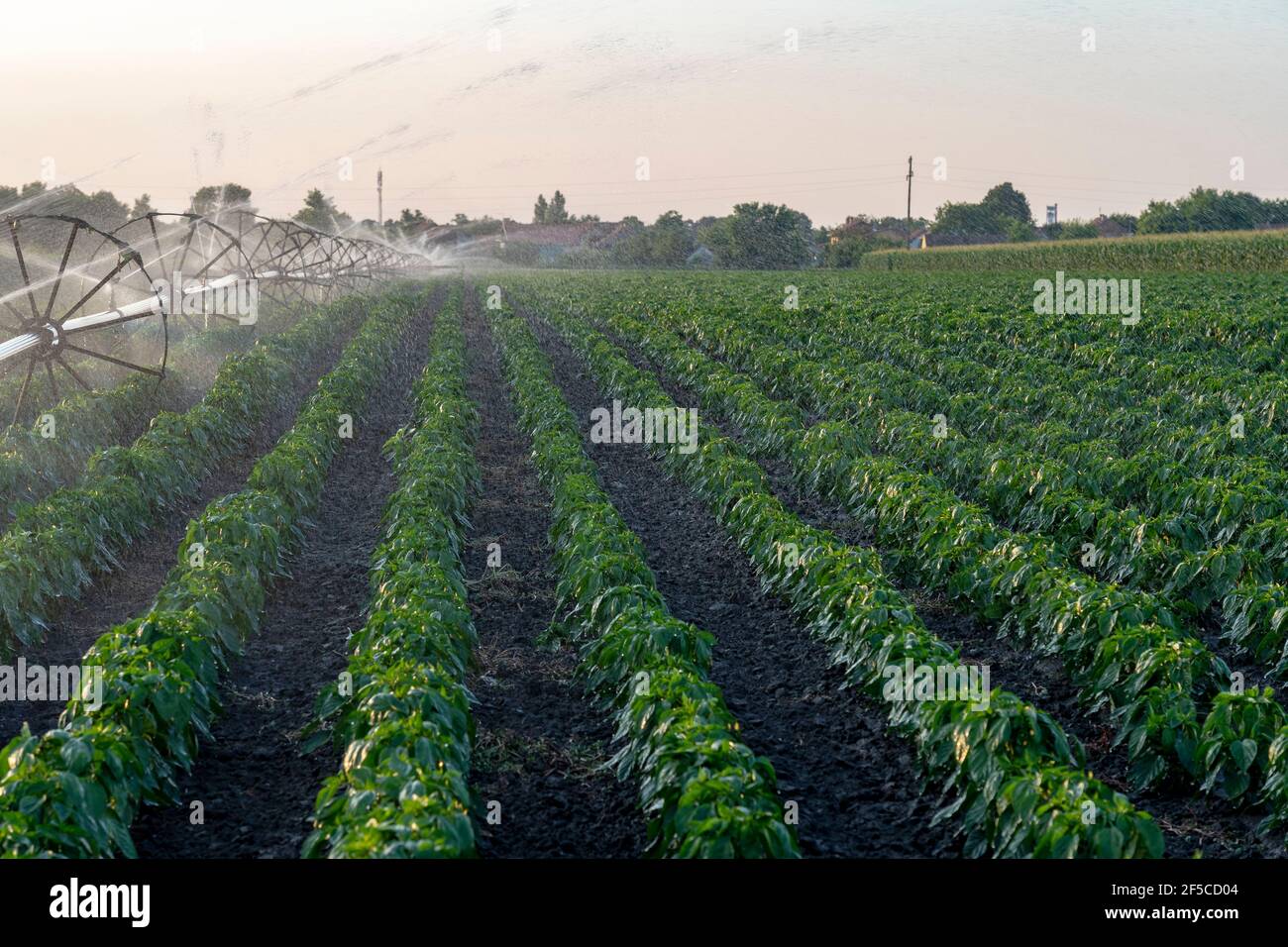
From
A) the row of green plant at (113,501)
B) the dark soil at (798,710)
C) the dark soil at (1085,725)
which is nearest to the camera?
the dark soil at (1085,725)

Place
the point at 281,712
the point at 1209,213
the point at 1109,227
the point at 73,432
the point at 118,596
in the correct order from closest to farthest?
the point at 281,712
the point at 118,596
the point at 73,432
the point at 1209,213
the point at 1109,227

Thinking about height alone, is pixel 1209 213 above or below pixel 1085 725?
above

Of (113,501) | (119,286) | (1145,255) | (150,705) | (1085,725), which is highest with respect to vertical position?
(1145,255)

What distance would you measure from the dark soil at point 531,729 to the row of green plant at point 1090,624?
9.65 ft

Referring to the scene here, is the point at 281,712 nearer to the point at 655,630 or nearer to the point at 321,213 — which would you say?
the point at 655,630

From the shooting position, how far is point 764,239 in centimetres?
8456

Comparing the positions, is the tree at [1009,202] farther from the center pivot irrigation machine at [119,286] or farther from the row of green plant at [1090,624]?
the row of green plant at [1090,624]

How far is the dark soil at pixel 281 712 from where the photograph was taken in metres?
5.75

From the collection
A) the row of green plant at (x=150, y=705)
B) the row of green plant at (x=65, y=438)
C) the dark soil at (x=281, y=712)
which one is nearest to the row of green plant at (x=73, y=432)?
the row of green plant at (x=65, y=438)

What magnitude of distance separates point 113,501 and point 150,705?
494 centimetres

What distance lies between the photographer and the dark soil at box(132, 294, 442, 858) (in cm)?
575

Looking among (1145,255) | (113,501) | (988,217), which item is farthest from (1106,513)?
(988,217)
